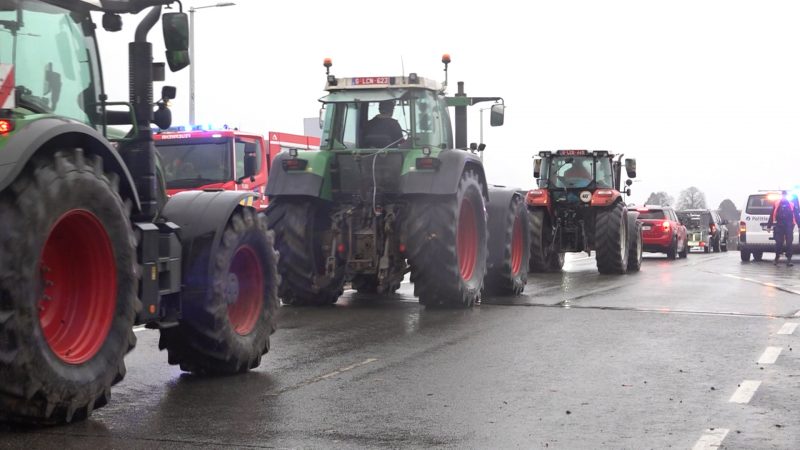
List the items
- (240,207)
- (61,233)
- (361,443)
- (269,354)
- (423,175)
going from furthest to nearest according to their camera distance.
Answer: (423,175) < (269,354) < (240,207) < (61,233) < (361,443)

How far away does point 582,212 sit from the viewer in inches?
887

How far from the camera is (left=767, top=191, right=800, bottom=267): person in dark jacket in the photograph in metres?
26.7

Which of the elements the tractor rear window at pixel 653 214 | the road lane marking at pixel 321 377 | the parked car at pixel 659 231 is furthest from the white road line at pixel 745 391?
the tractor rear window at pixel 653 214

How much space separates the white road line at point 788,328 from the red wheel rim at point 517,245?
5.12m

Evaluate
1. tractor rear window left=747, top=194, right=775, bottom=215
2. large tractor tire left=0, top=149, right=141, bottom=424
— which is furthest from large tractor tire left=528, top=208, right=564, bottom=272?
large tractor tire left=0, top=149, right=141, bottom=424

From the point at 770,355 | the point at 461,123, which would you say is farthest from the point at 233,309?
the point at 461,123

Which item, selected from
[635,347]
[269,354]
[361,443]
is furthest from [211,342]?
[635,347]

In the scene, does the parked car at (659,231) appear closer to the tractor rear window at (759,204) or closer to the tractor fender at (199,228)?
the tractor rear window at (759,204)

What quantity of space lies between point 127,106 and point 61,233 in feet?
4.58

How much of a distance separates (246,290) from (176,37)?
2314mm

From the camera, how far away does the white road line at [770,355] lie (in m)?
8.95

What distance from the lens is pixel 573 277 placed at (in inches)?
808

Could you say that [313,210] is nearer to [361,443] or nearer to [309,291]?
[309,291]

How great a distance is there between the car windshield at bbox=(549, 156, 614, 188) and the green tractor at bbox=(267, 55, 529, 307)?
28.8 feet
